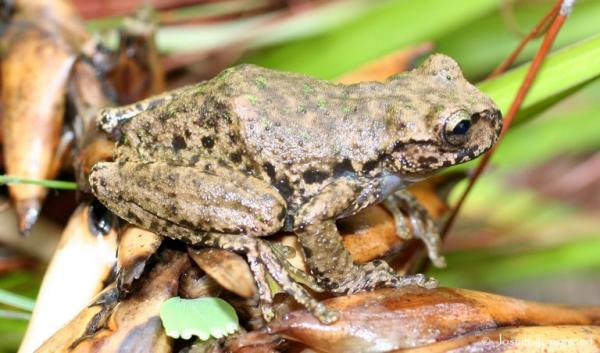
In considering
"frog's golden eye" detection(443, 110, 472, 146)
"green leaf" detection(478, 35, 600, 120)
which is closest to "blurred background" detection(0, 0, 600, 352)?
"green leaf" detection(478, 35, 600, 120)

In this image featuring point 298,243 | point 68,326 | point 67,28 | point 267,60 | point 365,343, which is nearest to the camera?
point 365,343

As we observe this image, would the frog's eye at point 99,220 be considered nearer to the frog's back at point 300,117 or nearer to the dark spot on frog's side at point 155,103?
the dark spot on frog's side at point 155,103

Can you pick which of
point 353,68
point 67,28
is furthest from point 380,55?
point 67,28

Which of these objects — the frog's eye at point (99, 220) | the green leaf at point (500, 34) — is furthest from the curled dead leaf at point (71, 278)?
the green leaf at point (500, 34)

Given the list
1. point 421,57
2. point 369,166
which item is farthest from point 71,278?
point 421,57

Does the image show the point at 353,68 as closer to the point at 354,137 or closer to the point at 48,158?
the point at 354,137

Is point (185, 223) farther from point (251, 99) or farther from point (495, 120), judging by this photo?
point (495, 120)

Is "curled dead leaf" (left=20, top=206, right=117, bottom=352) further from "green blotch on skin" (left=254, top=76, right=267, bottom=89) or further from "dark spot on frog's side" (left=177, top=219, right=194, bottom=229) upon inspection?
"green blotch on skin" (left=254, top=76, right=267, bottom=89)
